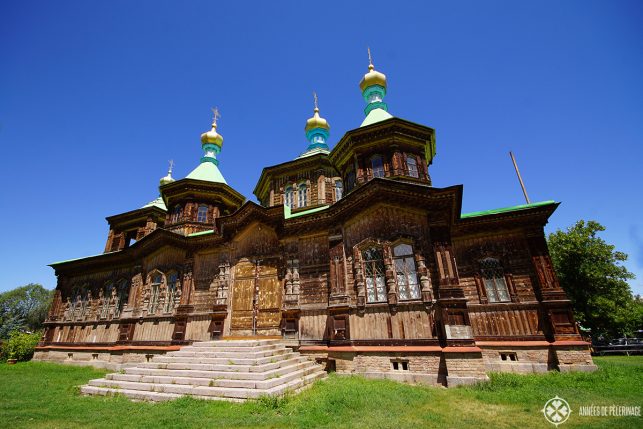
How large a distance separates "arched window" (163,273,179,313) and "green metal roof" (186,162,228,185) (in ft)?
22.7

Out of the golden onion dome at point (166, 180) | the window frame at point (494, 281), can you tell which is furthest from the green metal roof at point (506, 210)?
the golden onion dome at point (166, 180)

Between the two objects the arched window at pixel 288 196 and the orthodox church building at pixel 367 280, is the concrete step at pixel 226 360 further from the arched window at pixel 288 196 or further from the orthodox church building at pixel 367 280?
the arched window at pixel 288 196

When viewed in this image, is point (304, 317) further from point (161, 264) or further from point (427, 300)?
point (161, 264)

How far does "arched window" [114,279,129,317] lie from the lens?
18.6 meters

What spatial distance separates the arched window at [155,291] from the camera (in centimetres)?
1691

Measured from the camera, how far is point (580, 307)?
21578 millimetres

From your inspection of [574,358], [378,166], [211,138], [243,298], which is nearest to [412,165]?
[378,166]

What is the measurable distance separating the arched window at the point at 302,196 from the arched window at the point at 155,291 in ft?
30.1

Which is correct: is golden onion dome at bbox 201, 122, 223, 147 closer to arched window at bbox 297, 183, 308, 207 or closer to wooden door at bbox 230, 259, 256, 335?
arched window at bbox 297, 183, 308, 207

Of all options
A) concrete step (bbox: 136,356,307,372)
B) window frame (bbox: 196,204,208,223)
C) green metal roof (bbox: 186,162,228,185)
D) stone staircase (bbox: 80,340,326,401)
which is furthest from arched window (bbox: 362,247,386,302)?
green metal roof (bbox: 186,162,228,185)

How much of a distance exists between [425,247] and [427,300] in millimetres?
1933

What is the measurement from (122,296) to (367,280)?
53.5ft

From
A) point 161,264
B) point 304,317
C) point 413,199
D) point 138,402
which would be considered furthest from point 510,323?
point 161,264

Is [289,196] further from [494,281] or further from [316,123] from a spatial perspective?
[494,281]
